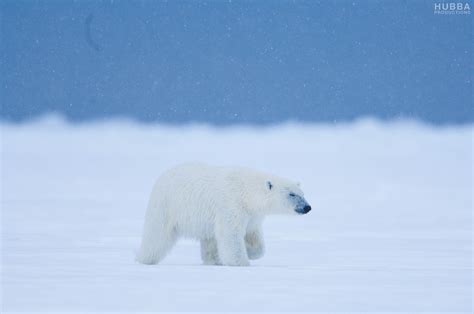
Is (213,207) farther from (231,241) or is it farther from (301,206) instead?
(301,206)

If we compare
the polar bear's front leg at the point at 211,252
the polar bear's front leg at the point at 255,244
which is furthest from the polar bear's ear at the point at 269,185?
the polar bear's front leg at the point at 211,252

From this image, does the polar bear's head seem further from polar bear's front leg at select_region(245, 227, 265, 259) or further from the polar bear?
polar bear's front leg at select_region(245, 227, 265, 259)

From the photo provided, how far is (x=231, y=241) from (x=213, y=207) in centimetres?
35

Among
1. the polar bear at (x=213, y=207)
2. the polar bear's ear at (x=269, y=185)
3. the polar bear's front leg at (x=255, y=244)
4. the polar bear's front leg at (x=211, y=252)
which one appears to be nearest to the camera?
the polar bear at (x=213, y=207)

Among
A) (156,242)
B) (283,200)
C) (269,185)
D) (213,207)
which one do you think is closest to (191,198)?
(213,207)

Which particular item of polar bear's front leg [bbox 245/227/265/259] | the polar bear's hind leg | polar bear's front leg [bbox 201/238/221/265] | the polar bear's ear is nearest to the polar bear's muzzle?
the polar bear's ear

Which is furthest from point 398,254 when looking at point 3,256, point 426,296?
point 3,256

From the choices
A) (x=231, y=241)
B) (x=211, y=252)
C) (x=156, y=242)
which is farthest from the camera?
(x=211, y=252)

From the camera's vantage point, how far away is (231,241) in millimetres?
6684

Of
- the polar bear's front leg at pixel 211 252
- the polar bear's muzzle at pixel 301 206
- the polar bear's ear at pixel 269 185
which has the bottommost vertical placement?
the polar bear's front leg at pixel 211 252

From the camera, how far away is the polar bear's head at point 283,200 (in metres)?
6.87

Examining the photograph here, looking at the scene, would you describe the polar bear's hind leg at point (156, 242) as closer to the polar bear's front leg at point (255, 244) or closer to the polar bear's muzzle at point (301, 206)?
the polar bear's front leg at point (255, 244)

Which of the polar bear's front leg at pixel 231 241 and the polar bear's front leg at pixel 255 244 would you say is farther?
the polar bear's front leg at pixel 255 244

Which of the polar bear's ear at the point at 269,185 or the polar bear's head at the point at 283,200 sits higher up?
the polar bear's ear at the point at 269,185
